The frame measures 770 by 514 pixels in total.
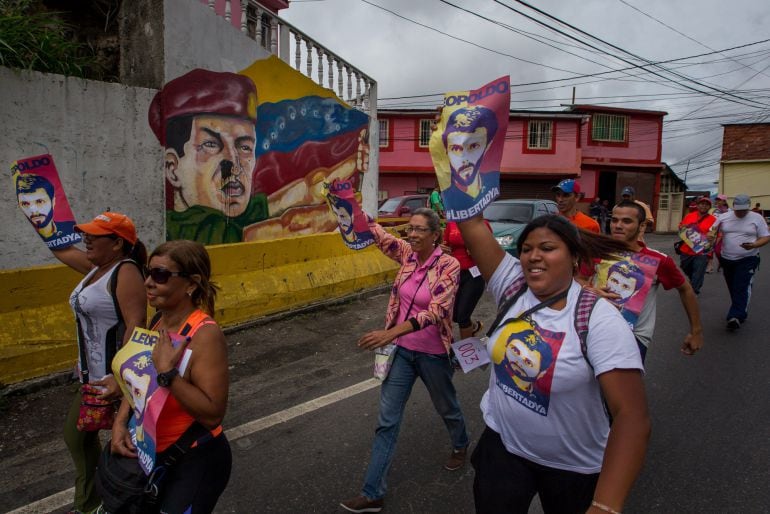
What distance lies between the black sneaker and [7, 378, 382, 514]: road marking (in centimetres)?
127

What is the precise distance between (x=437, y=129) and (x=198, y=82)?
6.26 metres

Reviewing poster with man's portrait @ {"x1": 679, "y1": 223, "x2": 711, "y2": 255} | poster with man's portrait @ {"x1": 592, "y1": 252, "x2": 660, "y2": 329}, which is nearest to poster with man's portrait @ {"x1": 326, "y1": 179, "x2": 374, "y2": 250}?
poster with man's portrait @ {"x1": 592, "y1": 252, "x2": 660, "y2": 329}

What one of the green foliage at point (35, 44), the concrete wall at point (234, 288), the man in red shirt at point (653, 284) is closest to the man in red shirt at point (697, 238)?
the concrete wall at point (234, 288)

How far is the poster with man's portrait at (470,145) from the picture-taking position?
84.2 inches

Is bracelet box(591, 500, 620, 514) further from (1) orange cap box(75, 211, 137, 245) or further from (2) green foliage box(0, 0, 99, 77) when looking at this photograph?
(2) green foliage box(0, 0, 99, 77)

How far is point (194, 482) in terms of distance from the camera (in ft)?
6.96

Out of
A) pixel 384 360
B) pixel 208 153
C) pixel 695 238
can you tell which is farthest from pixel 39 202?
pixel 695 238

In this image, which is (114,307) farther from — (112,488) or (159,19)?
(159,19)

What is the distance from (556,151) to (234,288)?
26763 mm

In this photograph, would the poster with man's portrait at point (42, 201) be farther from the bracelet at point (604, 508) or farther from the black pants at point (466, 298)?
the black pants at point (466, 298)

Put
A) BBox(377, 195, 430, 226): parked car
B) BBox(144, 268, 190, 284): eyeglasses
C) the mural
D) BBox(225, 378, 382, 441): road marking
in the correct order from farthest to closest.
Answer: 1. BBox(377, 195, 430, 226): parked car
2. the mural
3. BBox(225, 378, 382, 441): road marking
4. BBox(144, 268, 190, 284): eyeglasses

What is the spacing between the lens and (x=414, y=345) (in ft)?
11.1

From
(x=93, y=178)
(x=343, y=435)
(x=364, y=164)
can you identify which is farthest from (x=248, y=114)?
(x=343, y=435)

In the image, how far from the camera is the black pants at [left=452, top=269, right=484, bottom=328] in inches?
247
